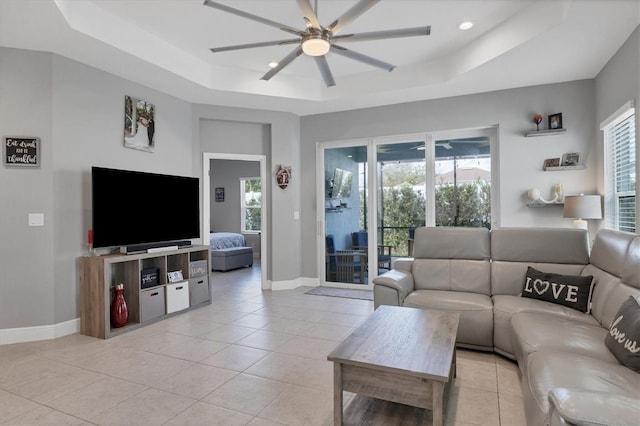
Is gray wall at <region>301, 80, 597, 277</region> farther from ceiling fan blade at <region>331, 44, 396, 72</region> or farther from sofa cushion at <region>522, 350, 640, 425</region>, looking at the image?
sofa cushion at <region>522, 350, 640, 425</region>

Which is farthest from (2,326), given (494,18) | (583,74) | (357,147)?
(583,74)

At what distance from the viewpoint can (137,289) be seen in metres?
3.97

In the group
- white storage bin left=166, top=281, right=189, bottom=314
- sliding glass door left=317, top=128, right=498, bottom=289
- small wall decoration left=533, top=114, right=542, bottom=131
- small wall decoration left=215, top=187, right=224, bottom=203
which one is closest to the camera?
white storage bin left=166, top=281, right=189, bottom=314

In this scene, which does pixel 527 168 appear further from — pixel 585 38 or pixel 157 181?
pixel 157 181

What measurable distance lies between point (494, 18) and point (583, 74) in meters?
1.61

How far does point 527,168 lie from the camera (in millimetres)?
4762

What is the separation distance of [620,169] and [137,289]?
5388 millimetres

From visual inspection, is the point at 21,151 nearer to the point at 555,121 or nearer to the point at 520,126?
the point at 520,126

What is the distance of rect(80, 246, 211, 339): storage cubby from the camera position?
362cm

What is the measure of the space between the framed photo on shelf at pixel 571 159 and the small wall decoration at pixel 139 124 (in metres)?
5.27

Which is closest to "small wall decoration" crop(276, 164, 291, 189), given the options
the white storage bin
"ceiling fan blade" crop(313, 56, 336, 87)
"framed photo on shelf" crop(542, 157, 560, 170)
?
the white storage bin

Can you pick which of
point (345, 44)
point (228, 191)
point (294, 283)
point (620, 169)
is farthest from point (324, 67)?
point (228, 191)

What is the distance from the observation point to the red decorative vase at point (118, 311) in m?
3.76

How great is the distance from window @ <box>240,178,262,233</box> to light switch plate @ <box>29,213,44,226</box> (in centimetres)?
621
